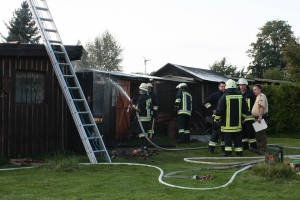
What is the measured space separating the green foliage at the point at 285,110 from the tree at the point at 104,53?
37.1 m

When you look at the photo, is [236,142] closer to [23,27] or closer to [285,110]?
[285,110]

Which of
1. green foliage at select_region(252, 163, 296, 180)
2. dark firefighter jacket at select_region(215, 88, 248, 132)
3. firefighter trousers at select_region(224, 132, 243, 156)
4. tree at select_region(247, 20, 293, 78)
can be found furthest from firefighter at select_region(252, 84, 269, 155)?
tree at select_region(247, 20, 293, 78)

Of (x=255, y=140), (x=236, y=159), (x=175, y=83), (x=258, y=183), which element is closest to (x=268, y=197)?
(x=258, y=183)

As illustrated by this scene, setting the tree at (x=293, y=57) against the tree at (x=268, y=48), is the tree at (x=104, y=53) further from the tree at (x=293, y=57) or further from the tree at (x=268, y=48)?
the tree at (x=293, y=57)

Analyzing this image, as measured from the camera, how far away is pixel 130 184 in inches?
238

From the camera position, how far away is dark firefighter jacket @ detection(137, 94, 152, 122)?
11.3m

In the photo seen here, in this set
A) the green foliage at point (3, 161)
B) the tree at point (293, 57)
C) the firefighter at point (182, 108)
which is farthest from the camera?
the tree at point (293, 57)

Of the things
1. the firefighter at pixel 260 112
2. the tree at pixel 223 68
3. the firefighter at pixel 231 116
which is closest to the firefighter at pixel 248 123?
the firefighter at pixel 260 112

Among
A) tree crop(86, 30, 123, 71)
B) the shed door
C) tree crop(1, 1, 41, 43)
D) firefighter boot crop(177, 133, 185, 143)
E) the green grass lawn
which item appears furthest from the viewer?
tree crop(86, 30, 123, 71)

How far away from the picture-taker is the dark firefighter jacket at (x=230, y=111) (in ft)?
30.9

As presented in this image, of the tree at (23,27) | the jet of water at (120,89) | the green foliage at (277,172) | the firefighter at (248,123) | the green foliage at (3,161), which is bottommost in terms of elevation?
the green foliage at (3,161)

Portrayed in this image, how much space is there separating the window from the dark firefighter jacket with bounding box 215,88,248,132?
13.9 feet

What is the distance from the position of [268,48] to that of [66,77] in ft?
152

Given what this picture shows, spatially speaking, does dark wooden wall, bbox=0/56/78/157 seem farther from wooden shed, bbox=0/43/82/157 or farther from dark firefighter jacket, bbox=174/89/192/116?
dark firefighter jacket, bbox=174/89/192/116
